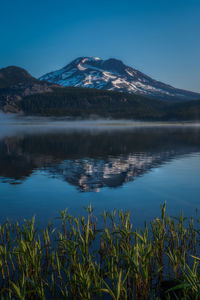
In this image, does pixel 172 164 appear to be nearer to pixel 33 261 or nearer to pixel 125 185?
pixel 125 185

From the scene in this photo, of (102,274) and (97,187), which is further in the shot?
(97,187)

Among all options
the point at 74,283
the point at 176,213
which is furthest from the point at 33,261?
the point at 176,213

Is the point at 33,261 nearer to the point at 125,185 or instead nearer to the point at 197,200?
the point at 197,200

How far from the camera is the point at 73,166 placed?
2345cm

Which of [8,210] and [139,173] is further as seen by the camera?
[139,173]

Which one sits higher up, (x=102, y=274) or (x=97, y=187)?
(x=97, y=187)

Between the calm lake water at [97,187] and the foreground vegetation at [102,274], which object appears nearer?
the foreground vegetation at [102,274]

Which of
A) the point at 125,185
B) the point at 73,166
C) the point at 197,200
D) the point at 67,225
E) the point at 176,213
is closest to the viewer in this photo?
the point at 67,225

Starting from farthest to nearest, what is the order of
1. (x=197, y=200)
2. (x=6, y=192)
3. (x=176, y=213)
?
(x=6, y=192) < (x=197, y=200) < (x=176, y=213)

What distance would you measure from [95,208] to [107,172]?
8296 mm

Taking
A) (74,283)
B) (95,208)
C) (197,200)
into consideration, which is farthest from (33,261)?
(197,200)

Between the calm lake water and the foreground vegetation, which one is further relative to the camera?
the calm lake water

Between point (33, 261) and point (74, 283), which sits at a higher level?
point (33, 261)

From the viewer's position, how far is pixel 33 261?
5.89 meters
